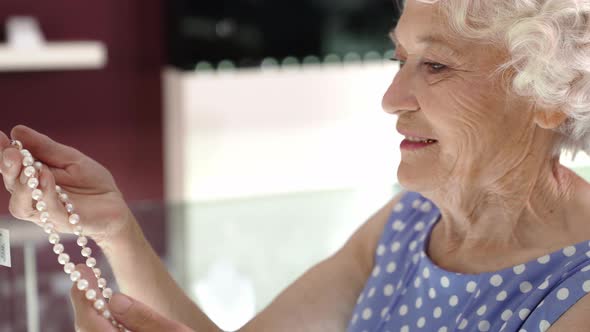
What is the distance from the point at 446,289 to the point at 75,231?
1.49 feet

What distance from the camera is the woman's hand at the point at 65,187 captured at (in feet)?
3.16

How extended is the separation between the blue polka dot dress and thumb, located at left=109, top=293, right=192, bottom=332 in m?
0.36

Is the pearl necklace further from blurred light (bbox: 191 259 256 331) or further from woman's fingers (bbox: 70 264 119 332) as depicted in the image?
blurred light (bbox: 191 259 256 331)

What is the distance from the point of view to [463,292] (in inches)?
45.2

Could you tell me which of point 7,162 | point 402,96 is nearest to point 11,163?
point 7,162

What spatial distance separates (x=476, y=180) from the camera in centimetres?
116

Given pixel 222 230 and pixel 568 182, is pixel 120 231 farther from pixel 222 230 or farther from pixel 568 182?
pixel 222 230

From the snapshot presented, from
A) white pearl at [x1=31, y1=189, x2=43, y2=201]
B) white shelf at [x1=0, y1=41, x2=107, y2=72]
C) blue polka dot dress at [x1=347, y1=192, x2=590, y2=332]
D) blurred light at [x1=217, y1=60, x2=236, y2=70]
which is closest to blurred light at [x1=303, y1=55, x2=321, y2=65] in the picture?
blurred light at [x1=217, y1=60, x2=236, y2=70]

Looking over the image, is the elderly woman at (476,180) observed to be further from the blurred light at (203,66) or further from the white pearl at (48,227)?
the blurred light at (203,66)

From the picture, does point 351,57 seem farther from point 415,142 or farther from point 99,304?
point 99,304

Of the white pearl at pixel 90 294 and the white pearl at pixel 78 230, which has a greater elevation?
the white pearl at pixel 78 230

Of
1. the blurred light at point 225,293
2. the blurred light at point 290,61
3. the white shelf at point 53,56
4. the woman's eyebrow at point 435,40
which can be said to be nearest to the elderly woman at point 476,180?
the woman's eyebrow at point 435,40

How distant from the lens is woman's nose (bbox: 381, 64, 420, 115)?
113 centimetres

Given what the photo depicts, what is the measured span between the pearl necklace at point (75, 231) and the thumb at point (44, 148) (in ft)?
0.08
